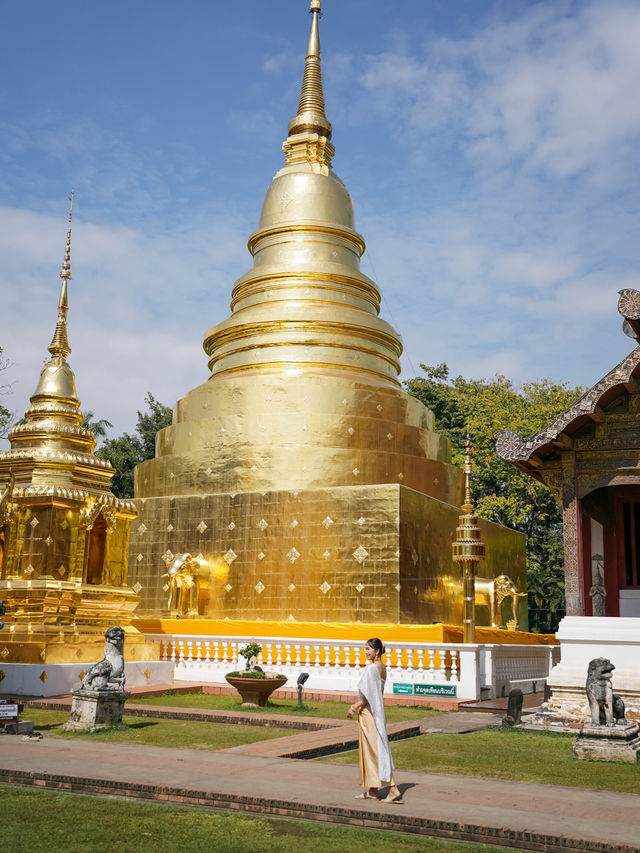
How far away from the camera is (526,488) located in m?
35.6

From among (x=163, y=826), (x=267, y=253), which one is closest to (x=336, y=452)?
(x=267, y=253)

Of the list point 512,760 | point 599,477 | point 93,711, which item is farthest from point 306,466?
point 512,760

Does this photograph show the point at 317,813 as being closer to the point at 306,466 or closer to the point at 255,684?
the point at 255,684

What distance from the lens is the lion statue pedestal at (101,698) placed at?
11039 mm

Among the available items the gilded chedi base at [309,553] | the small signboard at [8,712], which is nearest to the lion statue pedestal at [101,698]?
the small signboard at [8,712]

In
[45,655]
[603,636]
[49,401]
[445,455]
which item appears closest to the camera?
[603,636]

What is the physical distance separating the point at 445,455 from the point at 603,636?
1278cm

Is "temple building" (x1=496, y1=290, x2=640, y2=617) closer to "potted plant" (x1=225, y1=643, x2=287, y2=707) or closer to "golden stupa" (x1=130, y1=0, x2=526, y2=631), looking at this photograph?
"potted plant" (x1=225, y1=643, x2=287, y2=707)

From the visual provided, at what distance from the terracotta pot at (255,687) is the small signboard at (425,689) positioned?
9.64 feet

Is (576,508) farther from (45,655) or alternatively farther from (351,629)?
(45,655)

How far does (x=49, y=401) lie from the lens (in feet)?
62.4

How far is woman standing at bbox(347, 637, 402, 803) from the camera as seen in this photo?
7078mm

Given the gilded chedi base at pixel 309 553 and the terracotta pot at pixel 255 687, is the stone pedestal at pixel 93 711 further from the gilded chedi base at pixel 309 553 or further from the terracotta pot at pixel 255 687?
the gilded chedi base at pixel 309 553

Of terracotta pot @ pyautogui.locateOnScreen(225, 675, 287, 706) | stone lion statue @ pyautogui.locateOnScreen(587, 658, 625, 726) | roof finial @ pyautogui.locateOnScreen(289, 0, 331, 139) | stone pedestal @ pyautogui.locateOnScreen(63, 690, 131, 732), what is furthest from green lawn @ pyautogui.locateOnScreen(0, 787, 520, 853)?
roof finial @ pyautogui.locateOnScreen(289, 0, 331, 139)
